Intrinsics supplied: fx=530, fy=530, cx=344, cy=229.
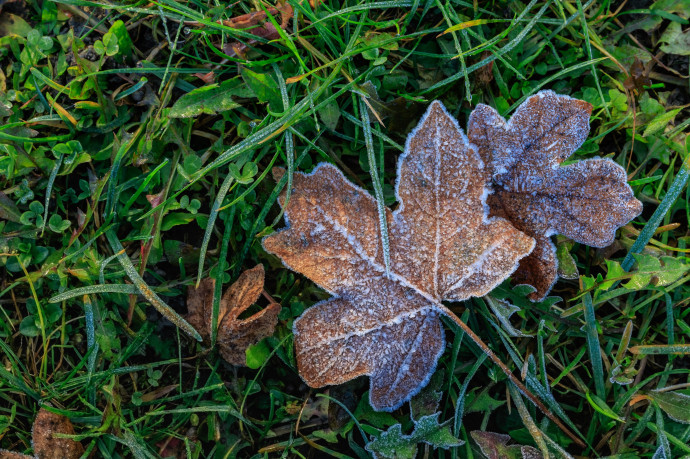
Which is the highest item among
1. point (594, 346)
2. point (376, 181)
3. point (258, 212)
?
point (376, 181)

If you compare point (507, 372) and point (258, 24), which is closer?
point (507, 372)

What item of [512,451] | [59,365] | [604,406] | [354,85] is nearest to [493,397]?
[512,451]

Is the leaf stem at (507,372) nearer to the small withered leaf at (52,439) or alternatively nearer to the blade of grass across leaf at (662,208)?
the blade of grass across leaf at (662,208)

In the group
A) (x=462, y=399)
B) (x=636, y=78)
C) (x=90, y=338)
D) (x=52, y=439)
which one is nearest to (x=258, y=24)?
(x=90, y=338)

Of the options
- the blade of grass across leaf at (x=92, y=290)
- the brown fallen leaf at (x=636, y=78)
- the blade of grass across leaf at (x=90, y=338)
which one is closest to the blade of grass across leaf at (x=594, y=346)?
the brown fallen leaf at (x=636, y=78)

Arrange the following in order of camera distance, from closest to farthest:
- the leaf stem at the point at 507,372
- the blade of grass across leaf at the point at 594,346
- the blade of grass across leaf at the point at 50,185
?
1. the leaf stem at the point at 507,372
2. the blade of grass across leaf at the point at 594,346
3. the blade of grass across leaf at the point at 50,185

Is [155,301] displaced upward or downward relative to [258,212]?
downward

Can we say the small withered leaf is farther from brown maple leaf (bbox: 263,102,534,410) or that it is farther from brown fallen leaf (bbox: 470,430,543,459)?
brown fallen leaf (bbox: 470,430,543,459)

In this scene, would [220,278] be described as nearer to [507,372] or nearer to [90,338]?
[90,338]
